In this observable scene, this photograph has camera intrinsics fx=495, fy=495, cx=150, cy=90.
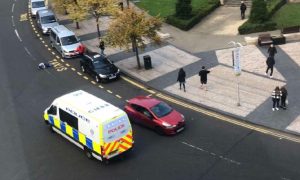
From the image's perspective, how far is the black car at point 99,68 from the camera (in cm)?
3447

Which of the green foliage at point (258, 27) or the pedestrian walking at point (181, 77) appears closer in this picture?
the pedestrian walking at point (181, 77)

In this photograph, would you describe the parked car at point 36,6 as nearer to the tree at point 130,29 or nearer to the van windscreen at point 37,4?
the van windscreen at point 37,4

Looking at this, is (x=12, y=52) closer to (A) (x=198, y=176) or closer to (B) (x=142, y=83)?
(B) (x=142, y=83)

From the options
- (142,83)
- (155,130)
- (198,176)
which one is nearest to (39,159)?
(155,130)

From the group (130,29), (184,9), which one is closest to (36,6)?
(184,9)

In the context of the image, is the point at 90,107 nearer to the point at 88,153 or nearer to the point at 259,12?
the point at 88,153

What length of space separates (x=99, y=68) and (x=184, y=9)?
508 inches

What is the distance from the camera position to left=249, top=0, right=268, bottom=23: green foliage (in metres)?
40.3

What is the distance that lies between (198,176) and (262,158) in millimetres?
3415

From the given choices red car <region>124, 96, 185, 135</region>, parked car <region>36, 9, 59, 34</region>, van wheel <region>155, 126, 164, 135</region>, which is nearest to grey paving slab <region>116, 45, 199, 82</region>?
red car <region>124, 96, 185, 135</region>

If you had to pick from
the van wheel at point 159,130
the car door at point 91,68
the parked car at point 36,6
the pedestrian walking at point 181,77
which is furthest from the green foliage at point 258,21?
the parked car at point 36,6

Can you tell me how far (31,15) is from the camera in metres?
54.2

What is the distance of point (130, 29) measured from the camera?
34438mm

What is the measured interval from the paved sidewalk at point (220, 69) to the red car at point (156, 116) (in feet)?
11.7
